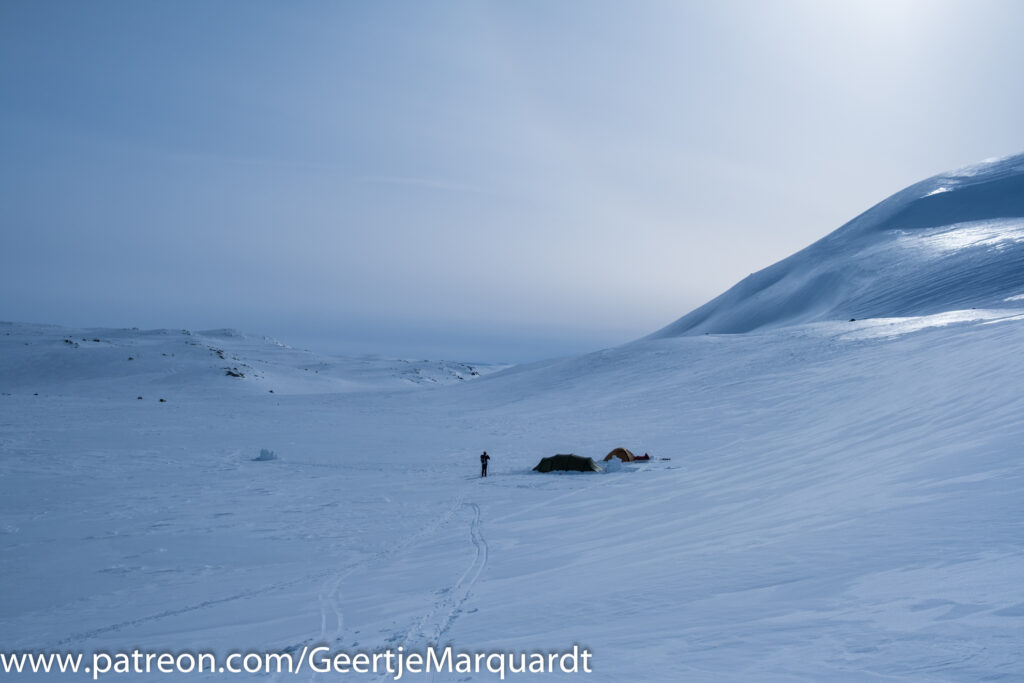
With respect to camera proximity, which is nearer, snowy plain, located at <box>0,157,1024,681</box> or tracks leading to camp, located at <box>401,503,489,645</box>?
snowy plain, located at <box>0,157,1024,681</box>

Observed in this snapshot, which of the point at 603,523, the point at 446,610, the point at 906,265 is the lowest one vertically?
the point at 603,523

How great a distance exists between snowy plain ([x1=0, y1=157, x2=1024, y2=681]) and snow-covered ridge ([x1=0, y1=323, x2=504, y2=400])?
57.8ft

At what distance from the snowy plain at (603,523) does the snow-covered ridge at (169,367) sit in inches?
693

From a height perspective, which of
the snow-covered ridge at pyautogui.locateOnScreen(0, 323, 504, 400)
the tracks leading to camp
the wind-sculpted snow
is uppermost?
the snow-covered ridge at pyautogui.locateOnScreen(0, 323, 504, 400)

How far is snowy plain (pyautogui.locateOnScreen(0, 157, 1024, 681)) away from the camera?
245 inches

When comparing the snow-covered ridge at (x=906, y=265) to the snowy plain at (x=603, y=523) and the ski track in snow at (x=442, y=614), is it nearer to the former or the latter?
the snowy plain at (x=603, y=523)

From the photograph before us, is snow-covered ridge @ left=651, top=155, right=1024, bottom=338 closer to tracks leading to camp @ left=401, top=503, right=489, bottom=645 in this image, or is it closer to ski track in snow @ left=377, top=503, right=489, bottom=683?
tracks leading to camp @ left=401, top=503, right=489, bottom=645

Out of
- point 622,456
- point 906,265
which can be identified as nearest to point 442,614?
point 622,456

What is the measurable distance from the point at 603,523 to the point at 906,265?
185 feet

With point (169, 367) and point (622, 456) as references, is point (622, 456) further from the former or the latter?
point (169, 367)

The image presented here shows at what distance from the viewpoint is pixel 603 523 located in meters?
13.0

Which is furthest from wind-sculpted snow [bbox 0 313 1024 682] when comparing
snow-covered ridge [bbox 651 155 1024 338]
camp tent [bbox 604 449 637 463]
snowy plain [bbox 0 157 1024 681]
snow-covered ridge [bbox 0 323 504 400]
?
snow-covered ridge [bbox 0 323 504 400]

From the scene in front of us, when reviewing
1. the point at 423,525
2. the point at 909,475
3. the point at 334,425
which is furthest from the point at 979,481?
the point at 334,425

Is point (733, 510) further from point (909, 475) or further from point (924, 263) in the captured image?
point (924, 263)
